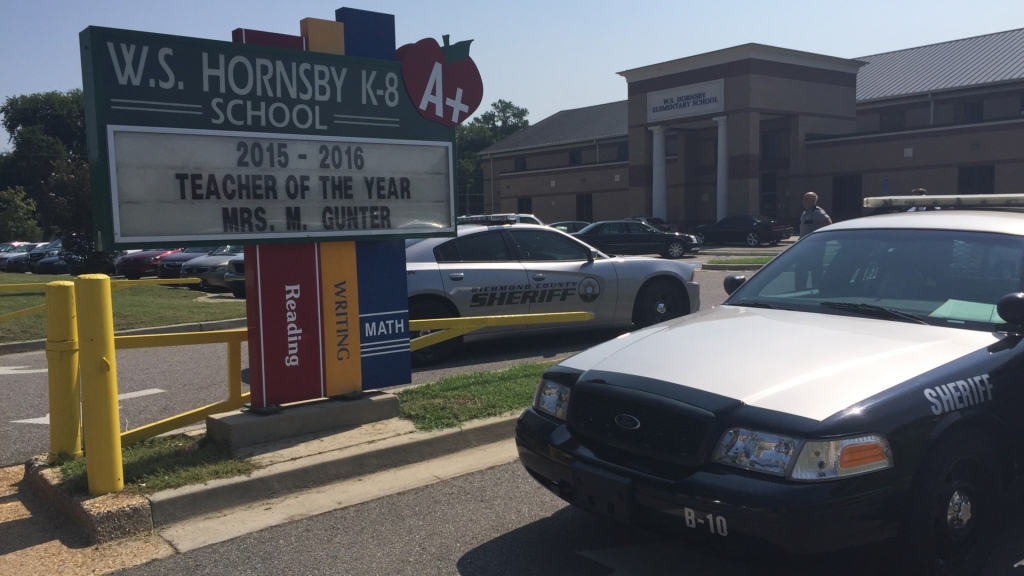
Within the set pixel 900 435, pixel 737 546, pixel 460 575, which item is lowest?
pixel 460 575

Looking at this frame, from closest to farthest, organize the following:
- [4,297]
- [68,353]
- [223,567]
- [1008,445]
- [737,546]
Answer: [737,546] < [1008,445] < [223,567] < [68,353] < [4,297]

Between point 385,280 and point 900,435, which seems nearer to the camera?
point 900,435

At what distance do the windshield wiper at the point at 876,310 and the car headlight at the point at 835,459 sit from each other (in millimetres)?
1229

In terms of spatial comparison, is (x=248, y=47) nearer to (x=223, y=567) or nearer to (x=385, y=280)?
(x=385, y=280)

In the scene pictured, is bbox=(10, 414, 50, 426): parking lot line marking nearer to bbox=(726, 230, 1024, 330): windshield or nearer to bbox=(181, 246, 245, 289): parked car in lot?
bbox=(726, 230, 1024, 330): windshield

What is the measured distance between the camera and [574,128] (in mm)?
59969

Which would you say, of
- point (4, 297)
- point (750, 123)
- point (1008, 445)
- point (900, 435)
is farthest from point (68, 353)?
point (750, 123)

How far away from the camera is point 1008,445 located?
3812 mm

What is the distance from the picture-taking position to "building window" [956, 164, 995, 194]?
37531mm

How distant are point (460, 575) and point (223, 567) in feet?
3.87

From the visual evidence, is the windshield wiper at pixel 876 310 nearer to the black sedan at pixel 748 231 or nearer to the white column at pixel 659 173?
the black sedan at pixel 748 231

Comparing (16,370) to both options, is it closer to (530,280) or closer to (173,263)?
(530,280)

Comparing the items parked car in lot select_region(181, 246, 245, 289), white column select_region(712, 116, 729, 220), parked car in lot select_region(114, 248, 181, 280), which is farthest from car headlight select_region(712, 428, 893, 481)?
white column select_region(712, 116, 729, 220)

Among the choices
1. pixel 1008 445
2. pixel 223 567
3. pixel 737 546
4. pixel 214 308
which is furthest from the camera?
pixel 214 308
